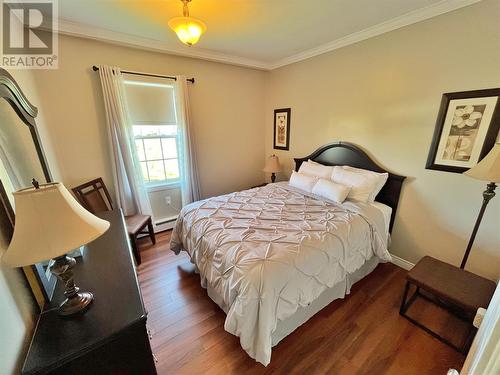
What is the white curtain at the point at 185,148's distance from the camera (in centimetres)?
289

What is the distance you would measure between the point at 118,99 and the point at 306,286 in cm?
288

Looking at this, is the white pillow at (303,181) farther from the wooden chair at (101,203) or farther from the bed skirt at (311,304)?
the wooden chair at (101,203)

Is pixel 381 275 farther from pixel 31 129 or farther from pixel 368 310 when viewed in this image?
pixel 31 129

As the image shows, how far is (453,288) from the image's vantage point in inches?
60.2

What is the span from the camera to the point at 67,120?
7.70ft

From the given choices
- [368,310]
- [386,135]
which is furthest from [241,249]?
[386,135]

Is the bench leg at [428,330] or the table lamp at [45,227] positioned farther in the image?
the bench leg at [428,330]

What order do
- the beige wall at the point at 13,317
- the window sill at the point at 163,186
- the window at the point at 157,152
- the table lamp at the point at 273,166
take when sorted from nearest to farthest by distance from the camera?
the beige wall at the point at 13,317 < the window at the point at 157,152 < the window sill at the point at 163,186 < the table lamp at the point at 273,166

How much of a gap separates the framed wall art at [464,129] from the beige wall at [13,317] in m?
3.05

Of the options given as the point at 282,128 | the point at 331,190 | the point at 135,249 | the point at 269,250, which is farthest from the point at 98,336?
the point at 282,128

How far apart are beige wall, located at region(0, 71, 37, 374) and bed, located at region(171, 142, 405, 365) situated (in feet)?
3.15

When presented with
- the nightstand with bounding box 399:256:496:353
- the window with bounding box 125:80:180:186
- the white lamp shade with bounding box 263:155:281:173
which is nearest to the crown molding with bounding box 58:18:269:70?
the window with bounding box 125:80:180:186

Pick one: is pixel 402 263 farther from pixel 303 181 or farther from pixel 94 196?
pixel 94 196

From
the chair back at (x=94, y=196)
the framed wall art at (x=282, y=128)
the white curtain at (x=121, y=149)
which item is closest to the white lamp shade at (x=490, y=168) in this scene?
the framed wall art at (x=282, y=128)
